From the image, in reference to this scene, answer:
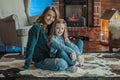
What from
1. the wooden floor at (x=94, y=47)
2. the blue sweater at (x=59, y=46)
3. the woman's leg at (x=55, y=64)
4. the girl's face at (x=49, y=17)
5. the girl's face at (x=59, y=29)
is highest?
the girl's face at (x=49, y=17)

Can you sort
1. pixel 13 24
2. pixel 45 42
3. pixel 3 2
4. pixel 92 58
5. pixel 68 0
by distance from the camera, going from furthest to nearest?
pixel 68 0, pixel 3 2, pixel 13 24, pixel 92 58, pixel 45 42

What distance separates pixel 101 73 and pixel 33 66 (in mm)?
832

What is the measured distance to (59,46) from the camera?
3.31m

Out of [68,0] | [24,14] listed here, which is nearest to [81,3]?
[68,0]

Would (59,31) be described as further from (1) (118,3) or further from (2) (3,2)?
(1) (118,3)

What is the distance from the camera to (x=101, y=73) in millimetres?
3186

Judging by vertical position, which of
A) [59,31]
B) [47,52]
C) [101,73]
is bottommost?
[101,73]

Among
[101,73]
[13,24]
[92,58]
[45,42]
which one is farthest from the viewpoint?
[13,24]

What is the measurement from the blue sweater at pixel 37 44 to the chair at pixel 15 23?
3.34 feet

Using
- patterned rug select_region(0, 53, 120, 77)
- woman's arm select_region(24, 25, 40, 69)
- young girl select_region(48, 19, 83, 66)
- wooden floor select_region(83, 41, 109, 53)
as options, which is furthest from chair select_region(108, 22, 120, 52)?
woman's arm select_region(24, 25, 40, 69)

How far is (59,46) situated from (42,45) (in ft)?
A: 0.71

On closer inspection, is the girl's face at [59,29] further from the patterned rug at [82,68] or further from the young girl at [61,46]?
A: the patterned rug at [82,68]

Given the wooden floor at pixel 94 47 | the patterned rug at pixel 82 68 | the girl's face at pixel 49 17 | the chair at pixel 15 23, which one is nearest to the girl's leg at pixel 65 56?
the patterned rug at pixel 82 68

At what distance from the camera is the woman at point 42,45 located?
325 centimetres
